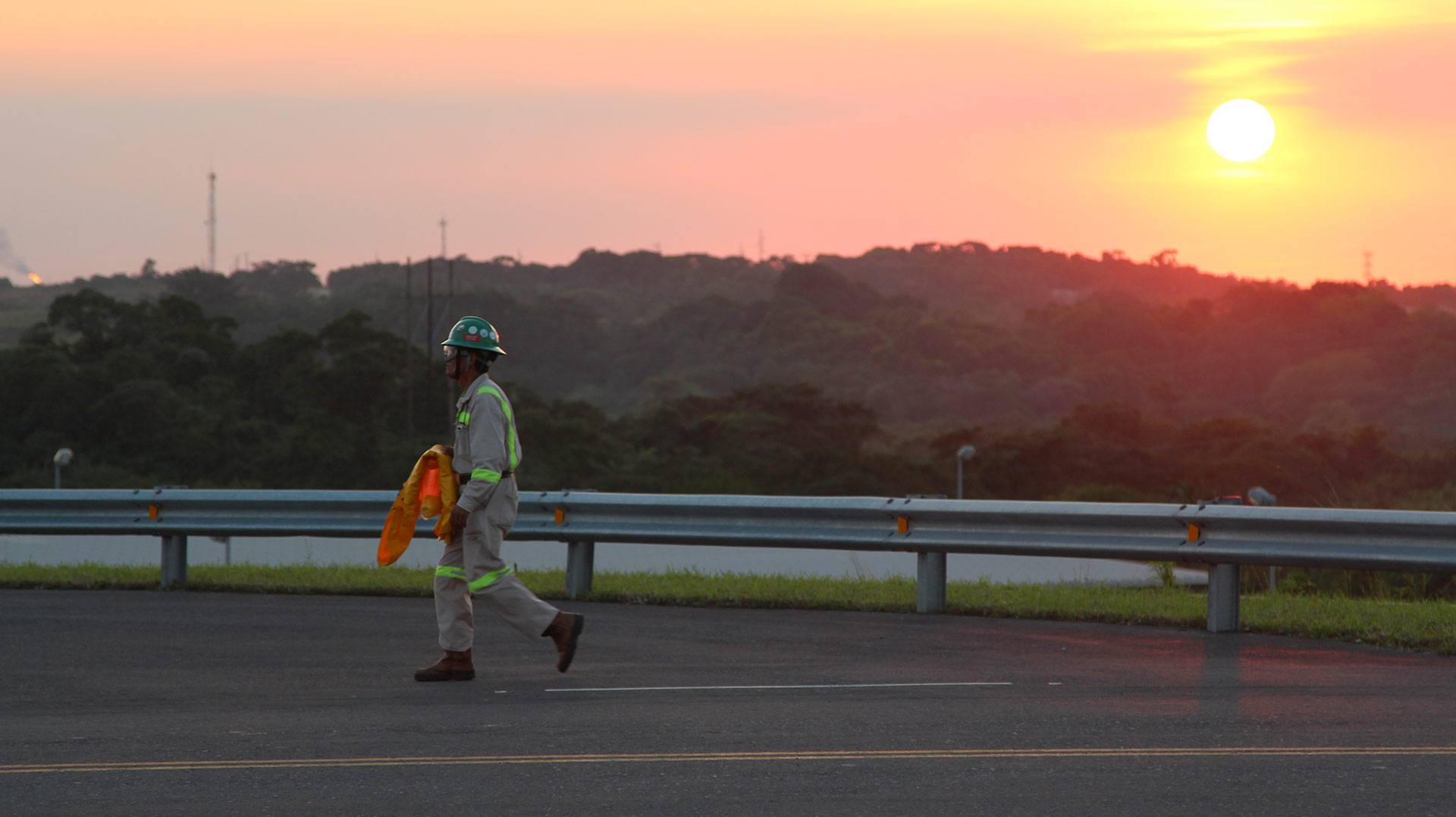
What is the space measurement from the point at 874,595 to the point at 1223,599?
261 centimetres

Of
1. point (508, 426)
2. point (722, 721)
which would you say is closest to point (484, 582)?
point (508, 426)

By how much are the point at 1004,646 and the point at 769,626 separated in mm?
1600

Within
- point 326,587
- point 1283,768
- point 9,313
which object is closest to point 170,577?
point 326,587

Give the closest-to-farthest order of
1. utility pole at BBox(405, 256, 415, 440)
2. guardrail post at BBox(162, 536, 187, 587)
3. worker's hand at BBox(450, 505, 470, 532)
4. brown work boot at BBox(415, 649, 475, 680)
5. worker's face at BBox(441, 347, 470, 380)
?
brown work boot at BBox(415, 649, 475, 680)
worker's hand at BBox(450, 505, 470, 532)
worker's face at BBox(441, 347, 470, 380)
guardrail post at BBox(162, 536, 187, 587)
utility pole at BBox(405, 256, 415, 440)

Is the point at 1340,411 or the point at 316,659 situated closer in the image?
the point at 316,659

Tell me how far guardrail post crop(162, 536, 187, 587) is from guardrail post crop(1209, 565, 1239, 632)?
751cm

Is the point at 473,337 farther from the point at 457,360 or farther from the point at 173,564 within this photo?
the point at 173,564

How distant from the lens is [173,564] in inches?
505

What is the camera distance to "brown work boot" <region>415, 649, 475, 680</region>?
27.0ft

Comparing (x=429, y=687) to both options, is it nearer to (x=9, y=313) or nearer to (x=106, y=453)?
(x=106, y=453)

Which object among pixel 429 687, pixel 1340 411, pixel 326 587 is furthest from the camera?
pixel 1340 411

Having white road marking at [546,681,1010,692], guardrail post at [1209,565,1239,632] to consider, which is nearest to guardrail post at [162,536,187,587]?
white road marking at [546,681,1010,692]

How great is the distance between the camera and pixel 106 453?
60.3 metres

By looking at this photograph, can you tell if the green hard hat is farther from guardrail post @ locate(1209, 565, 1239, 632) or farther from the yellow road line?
guardrail post @ locate(1209, 565, 1239, 632)
